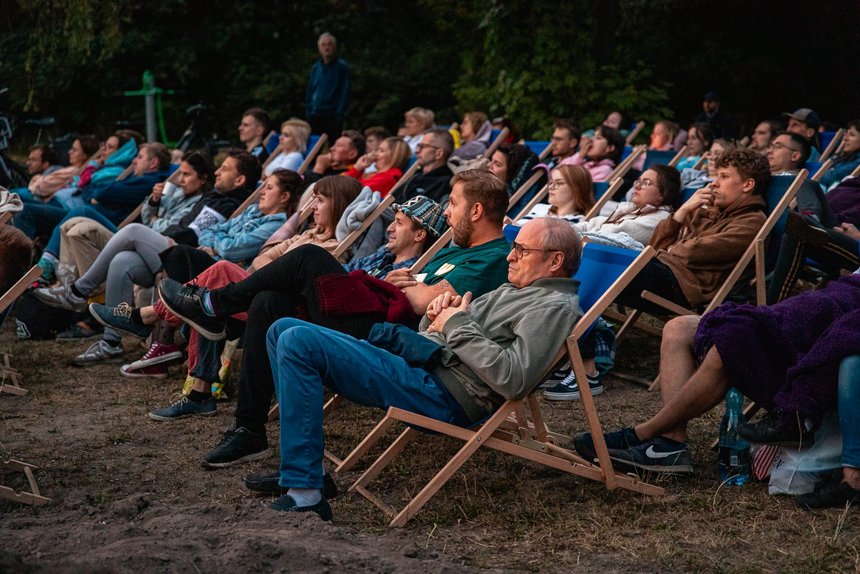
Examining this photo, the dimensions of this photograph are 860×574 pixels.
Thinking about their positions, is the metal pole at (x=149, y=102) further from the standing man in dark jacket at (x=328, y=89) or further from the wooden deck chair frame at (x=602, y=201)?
the wooden deck chair frame at (x=602, y=201)

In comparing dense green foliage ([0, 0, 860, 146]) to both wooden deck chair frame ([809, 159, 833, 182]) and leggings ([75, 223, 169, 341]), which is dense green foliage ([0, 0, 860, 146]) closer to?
leggings ([75, 223, 169, 341])

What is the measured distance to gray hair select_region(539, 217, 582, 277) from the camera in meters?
4.26

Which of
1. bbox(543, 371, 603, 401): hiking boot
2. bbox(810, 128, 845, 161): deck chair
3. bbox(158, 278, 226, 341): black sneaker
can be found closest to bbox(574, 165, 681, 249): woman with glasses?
bbox(543, 371, 603, 401): hiking boot

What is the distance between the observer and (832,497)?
4016mm

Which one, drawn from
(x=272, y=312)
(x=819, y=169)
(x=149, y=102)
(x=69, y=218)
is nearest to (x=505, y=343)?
(x=272, y=312)

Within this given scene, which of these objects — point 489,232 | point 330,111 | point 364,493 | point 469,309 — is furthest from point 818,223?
point 330,111

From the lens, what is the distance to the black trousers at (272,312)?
15.2ft

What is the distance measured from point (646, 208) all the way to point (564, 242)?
240cm

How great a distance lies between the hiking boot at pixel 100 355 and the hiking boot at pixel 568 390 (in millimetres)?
2826

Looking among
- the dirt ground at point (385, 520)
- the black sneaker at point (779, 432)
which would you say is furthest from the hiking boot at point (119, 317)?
the black sneaker at point (779, 432)

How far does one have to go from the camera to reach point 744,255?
5773mm

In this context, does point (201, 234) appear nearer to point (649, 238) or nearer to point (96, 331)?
point (96, 331)

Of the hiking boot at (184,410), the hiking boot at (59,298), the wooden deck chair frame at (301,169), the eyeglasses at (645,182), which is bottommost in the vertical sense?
the hiking boot at (184,410)

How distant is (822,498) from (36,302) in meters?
5.57
